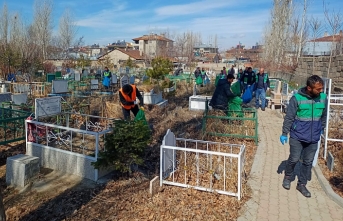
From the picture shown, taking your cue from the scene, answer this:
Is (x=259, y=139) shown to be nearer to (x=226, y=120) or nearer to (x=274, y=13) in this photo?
(x=226, y=120)

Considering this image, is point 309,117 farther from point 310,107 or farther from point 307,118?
point 310,107

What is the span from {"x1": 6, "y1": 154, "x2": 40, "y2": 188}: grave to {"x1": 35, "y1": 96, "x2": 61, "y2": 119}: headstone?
1698mm

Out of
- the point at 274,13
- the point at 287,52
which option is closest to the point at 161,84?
the point at 287,52

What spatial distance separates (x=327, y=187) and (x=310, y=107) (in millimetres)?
1392

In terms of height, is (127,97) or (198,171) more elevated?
(127,97)

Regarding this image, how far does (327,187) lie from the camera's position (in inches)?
183

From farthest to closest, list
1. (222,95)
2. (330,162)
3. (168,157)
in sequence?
(222,95) → (330,162) → (168,157)

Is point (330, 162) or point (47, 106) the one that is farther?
point (47, 106)

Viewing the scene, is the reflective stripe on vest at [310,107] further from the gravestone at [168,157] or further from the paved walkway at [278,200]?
the gravestone at [168,157]

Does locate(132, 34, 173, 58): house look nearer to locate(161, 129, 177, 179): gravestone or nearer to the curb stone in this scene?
locate(161, 129, 177, 179): gravestone

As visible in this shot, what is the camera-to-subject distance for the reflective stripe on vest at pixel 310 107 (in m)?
4.16

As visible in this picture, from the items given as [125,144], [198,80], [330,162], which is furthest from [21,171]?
[198,80]

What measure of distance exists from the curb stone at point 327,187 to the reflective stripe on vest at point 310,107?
117 cm

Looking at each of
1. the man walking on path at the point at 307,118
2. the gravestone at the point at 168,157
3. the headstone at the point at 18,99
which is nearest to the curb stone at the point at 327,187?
the man walking on path at the point at 307,118
